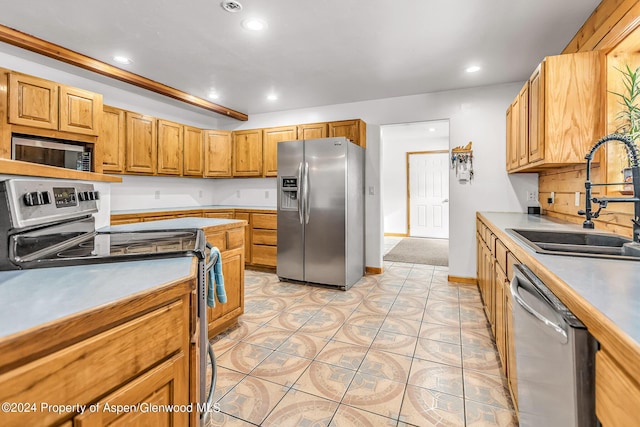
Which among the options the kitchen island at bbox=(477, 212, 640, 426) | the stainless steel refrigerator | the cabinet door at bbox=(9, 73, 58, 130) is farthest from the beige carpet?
the cabinet door at bbox=(9, 73, 58, 130)

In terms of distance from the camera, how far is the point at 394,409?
158 cm

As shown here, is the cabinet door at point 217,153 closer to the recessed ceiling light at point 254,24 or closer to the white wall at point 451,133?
the white wall at point 451,133

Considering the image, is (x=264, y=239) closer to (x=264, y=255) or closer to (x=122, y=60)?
(x=264, y=255)

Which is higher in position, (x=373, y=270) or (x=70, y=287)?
(x=70, y=287)

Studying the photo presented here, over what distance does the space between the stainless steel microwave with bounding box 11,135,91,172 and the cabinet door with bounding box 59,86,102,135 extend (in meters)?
0.17

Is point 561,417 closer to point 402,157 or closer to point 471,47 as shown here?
point 471,47

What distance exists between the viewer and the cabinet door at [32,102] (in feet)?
8.50

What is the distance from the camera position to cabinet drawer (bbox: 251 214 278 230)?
4.36m

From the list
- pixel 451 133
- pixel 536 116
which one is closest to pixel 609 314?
pixel 536 116

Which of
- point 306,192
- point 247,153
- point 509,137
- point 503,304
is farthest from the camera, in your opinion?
point 247,153

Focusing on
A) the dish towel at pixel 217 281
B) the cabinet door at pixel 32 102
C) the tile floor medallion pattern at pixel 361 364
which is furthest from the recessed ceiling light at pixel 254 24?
the tile floor medallion pattern at pixel 361 364

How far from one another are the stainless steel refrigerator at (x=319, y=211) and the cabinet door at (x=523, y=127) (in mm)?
1723

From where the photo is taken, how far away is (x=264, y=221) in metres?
4.42

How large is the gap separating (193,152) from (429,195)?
5.15 metres
